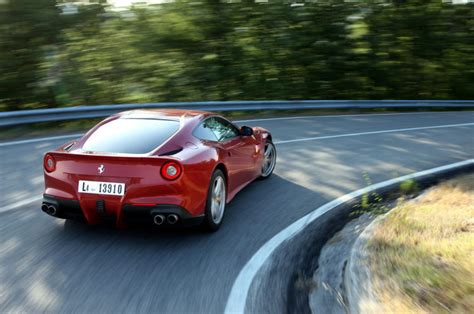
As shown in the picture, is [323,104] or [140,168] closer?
[140,168]

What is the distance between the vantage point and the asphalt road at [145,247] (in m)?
4.02

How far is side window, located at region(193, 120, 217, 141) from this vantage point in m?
5.79

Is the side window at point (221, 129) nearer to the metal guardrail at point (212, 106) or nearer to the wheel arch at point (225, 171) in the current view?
the wheel arch at point (225, 171)

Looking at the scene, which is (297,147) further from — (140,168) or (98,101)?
(98,101)

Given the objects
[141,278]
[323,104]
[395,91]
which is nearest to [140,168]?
[141,278]

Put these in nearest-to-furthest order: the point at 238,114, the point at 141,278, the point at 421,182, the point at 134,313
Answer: the point at 134,313
the point at 141,278
the point at 421,182
the point at 238,114

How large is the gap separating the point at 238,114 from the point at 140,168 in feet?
38.1

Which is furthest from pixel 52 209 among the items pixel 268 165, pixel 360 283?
pixel 268 165

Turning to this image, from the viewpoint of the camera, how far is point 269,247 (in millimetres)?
5254

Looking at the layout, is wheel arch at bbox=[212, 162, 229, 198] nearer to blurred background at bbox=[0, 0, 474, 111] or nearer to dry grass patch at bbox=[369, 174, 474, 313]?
dry grass patch at bbox=[369, 174, 474, 313]

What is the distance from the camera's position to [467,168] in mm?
9203

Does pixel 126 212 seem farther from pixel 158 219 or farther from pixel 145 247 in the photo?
pixel 145 247

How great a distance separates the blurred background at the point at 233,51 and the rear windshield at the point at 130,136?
9.79m

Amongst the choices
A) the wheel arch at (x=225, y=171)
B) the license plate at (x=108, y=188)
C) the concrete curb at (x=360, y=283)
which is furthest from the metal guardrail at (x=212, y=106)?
the concrete curb at (x=360, y=283)
